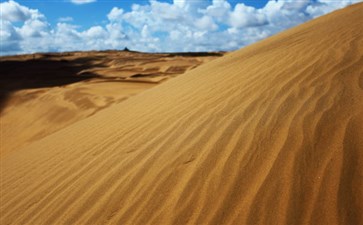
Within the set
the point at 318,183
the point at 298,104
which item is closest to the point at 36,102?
the point at 298,104

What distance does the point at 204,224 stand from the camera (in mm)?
2051

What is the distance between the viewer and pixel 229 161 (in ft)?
Result: 8.32

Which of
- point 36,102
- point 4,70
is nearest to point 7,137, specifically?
point 36,102

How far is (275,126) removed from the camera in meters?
2.79

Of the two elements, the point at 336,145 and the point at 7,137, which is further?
the point at 7,137

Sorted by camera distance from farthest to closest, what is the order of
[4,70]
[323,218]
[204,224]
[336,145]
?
[4,70]
[336,145]
[204,224]
[323,218]

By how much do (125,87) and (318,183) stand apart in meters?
9.77

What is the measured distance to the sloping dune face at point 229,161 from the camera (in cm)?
210

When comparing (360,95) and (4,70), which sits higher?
(4,70)

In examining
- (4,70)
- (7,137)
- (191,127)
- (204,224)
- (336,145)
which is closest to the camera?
(204,224)

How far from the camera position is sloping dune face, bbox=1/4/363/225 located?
2.10 m

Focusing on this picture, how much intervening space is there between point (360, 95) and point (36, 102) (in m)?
9.84

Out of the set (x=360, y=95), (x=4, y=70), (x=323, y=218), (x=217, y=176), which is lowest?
(x=323, y=218)

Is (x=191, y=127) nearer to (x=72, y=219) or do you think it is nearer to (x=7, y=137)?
(x=72, y=219)
